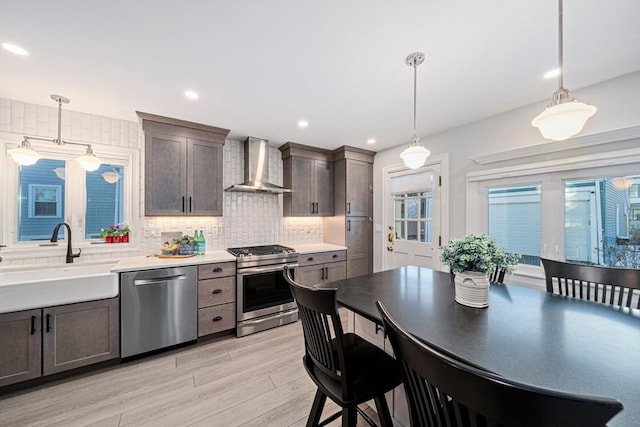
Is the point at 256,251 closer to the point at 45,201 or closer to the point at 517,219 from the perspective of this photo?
the point at 45,201

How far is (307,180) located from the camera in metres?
3.89

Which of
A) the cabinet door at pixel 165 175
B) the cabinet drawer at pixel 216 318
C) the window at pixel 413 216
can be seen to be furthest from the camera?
the window at pixel 413 216

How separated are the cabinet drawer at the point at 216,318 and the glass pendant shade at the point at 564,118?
3.07m

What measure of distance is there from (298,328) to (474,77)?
3.18m

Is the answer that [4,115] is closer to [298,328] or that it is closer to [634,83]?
[298,328]

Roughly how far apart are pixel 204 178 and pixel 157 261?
112 centimetres

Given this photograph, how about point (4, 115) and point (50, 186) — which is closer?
point (4, 115)

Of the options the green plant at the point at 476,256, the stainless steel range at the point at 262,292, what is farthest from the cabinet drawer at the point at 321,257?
the green plant at the point at 476,256

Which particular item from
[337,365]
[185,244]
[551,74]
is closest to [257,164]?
[185,244]

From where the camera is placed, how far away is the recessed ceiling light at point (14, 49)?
5.28 feet

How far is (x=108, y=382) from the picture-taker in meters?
2.03

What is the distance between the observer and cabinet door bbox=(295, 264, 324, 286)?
337 centimetres

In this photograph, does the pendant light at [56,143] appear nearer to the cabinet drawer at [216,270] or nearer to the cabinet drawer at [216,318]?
the cabinet drawer at [216,270]

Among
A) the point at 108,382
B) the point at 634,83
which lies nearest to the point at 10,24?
the point at 108,382
